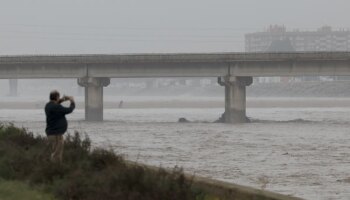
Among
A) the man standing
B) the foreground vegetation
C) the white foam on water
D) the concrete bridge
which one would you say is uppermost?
the concrete bridge

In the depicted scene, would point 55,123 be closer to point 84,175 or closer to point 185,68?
point 84,175

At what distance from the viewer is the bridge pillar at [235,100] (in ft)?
227

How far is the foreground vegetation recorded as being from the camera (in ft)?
37.8

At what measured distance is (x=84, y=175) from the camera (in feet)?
44.8

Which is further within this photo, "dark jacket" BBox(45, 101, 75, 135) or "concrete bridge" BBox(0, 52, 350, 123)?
"concrete bridge" BBox(0, 52, 350, 123)

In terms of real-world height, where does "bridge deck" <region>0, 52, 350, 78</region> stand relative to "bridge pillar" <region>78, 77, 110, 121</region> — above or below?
above

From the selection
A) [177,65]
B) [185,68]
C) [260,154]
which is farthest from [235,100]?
[260,154]

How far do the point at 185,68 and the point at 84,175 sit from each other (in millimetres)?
60114

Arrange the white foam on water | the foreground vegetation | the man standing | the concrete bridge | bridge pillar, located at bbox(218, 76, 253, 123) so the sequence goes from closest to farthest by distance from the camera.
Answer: the foreground vegetation < the man standing < the white foam on water < bridge pillar, located at bbox(218, 76, 253, 123) < the concrete bridge

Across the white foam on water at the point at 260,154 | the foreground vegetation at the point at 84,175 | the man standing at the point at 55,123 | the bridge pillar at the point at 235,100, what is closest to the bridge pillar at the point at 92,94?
the bridge pillar at the point at 235,100

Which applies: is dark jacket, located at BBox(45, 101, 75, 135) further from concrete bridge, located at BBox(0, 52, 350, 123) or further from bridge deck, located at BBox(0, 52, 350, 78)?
bridge deck, located at BBox(0, 52, 350, 78)

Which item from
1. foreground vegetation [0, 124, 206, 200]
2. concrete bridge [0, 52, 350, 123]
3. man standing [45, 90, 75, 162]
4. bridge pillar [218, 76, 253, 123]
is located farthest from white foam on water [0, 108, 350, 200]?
concrete bridge [0, 52, 350, 123]

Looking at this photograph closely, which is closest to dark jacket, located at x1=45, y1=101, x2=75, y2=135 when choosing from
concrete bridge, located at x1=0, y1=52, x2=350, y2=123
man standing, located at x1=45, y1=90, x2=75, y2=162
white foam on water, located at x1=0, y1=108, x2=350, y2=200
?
man standing, located at x1=45, y1=90, x2=75, y2=162

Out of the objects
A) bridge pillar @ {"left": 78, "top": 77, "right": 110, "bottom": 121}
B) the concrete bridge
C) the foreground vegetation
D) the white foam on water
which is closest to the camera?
the foreground vegetation
